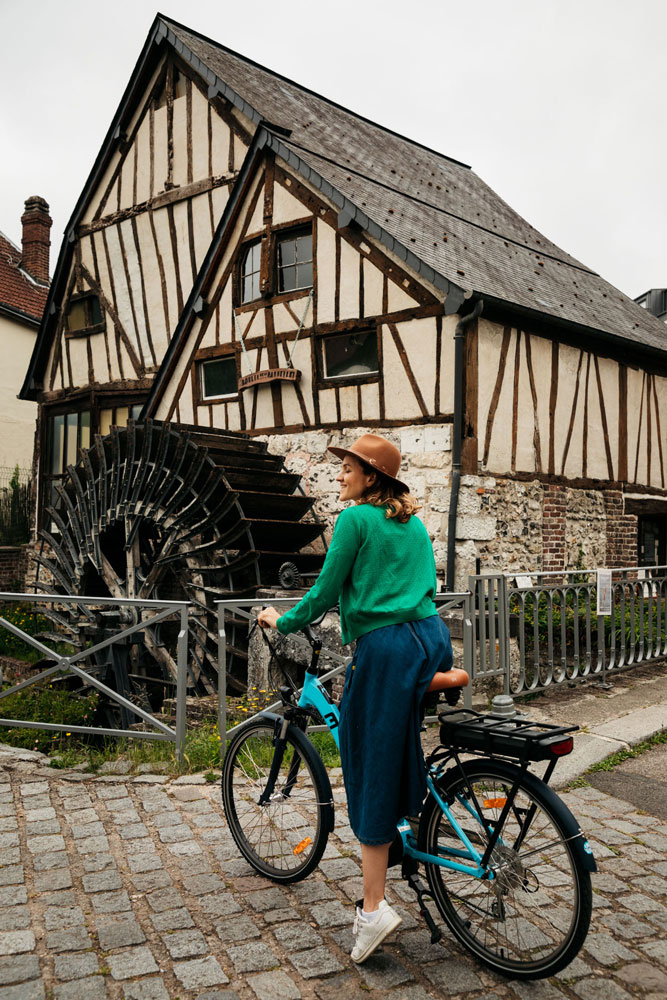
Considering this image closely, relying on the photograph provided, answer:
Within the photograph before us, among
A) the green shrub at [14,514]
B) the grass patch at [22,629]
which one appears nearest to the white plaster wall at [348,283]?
the grass patch at [22,629]

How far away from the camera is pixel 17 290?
65.9 ft

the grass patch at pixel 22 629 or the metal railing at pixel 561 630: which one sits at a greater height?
the metal railing at pixel 561 630

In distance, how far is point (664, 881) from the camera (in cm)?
329

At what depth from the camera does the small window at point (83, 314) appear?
50.1ft

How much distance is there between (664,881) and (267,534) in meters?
6.39

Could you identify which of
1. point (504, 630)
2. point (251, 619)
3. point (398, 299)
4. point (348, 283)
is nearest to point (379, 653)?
point (251, 619)

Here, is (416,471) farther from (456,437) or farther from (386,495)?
(386,495)

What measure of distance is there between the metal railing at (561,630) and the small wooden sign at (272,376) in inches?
163

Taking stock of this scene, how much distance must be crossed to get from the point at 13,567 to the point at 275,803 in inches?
560

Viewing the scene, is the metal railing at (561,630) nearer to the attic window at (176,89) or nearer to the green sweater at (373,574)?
the green sweater at (373,574)

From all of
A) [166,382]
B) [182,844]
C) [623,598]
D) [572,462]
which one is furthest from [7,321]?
[182,844]

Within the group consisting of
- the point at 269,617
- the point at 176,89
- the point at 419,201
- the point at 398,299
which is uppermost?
the point at 176,89

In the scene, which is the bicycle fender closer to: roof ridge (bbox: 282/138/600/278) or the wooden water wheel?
the wooden water wheel

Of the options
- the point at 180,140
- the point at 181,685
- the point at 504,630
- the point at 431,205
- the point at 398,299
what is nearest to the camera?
the point at 181,685
